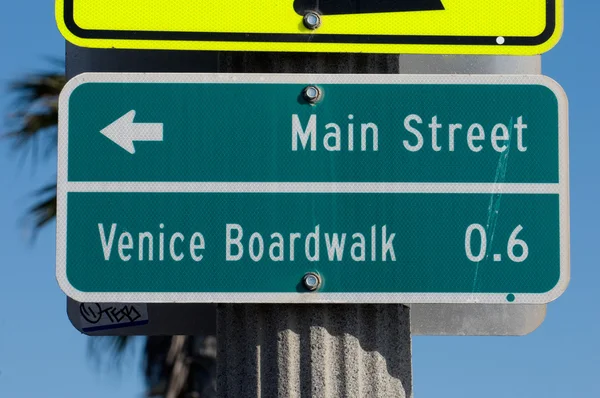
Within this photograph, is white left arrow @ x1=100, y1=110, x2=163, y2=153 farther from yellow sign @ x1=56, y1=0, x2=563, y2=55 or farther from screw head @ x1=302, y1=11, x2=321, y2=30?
screw head @ x1=302, y1=11, x2=321, y2=30

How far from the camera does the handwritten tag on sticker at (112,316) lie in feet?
9.80

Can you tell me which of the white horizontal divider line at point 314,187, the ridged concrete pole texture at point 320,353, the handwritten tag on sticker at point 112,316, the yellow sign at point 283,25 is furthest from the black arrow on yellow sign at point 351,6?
the handwritten tag on sticker at point 112,316

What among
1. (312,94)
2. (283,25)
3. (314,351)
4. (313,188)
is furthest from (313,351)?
(283,25)

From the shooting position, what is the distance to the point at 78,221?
2.40m

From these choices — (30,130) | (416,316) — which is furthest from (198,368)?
(416,316)

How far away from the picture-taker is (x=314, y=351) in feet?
8.12

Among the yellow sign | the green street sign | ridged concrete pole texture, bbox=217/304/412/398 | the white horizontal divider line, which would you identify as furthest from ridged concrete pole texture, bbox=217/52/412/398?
the yellow sign

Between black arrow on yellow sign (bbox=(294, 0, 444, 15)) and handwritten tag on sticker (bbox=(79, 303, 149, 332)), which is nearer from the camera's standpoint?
black arrow on yellow sign (bbox=(294, 0, 444, 15))

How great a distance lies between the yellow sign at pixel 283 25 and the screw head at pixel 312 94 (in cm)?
10

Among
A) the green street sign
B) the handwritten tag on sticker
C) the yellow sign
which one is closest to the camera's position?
the green street sign

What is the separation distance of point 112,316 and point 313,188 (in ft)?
2.71

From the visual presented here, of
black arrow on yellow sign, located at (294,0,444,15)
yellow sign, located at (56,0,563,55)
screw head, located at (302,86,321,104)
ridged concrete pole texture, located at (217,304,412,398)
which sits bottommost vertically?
ridged concrete pole texture, located at (217,304,412,398)

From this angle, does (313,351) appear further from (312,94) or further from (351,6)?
(351,6)

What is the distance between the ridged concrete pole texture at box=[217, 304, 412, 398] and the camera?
2463mm
